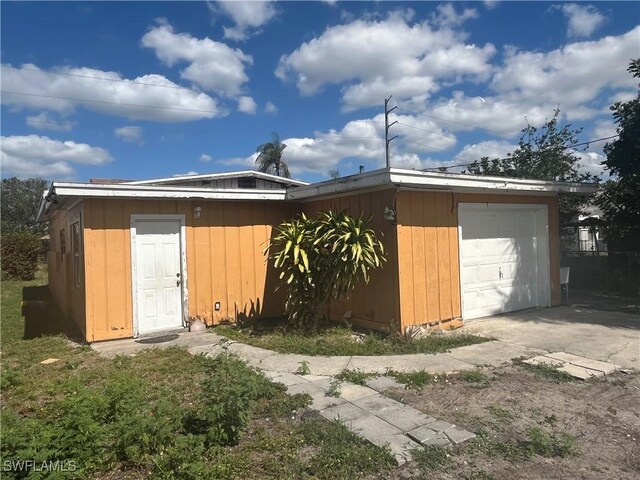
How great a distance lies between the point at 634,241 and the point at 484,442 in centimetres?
1022

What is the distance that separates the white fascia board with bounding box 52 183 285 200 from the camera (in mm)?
7020

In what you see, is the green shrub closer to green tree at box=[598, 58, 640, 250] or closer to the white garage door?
the white garage door

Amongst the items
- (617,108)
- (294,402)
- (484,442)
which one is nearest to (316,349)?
(294,402)

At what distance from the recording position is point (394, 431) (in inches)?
150

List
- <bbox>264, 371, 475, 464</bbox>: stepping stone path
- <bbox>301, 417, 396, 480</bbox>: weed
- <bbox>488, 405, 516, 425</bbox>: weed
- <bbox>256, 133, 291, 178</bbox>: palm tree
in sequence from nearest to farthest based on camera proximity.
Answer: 1. <bbox>301, 417, 396, 480</bbox>: weed
2. <bbox>264, 371, 475, 464</bbox>: stepping stone path
3. <bbox>488, 405, 516, 425</bbox>: weed
4. <bbox>256, 133, 291, 178</bbox>: palm tree

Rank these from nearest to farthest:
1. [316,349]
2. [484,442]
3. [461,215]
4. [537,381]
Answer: [484,442], [537,381], [316,349], [461,215]

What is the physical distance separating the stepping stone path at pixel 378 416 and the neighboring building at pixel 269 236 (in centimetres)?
253

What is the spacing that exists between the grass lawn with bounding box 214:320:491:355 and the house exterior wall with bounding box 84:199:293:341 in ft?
3.16

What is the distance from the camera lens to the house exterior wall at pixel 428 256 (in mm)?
7355

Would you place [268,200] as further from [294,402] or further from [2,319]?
[2,319]

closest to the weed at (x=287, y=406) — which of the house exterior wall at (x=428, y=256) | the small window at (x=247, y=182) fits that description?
the house exterior wall at (x=428, y=256)

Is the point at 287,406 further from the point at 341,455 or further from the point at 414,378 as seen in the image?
the point at 414,378

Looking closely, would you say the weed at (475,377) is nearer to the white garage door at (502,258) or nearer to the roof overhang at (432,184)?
the roof overhang at (432,184)

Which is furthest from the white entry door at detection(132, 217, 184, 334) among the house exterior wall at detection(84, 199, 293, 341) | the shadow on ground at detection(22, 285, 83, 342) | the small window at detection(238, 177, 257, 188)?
the small window at detection(238, 177, 257, 188)
